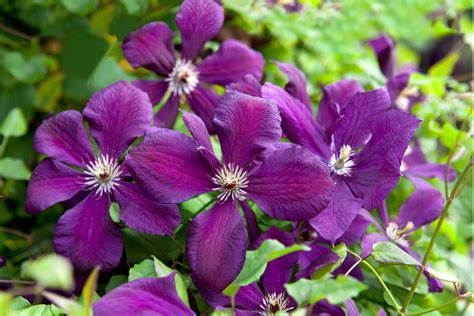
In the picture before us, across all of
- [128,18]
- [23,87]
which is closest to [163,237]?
[128,18]

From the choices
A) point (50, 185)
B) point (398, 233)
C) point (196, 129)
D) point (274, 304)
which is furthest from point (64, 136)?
point (398, 233)

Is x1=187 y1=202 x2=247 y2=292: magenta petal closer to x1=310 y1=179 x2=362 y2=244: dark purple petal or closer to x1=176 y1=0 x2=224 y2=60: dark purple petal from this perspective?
x1=310 y1=179 x2=362 y2=244: dark purple petal

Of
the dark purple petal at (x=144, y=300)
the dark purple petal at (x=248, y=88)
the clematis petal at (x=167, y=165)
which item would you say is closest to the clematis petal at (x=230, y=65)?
the dark purple petal at (x=248, y=88)

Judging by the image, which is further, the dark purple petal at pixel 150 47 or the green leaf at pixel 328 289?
the dark purple petal at pixel 150 47

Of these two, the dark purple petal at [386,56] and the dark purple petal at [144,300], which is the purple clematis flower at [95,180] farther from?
the dark purple petal at [386,56]

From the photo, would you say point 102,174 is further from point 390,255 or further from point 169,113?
point 390,255

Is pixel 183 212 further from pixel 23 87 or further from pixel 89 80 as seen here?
pixel 23 87
